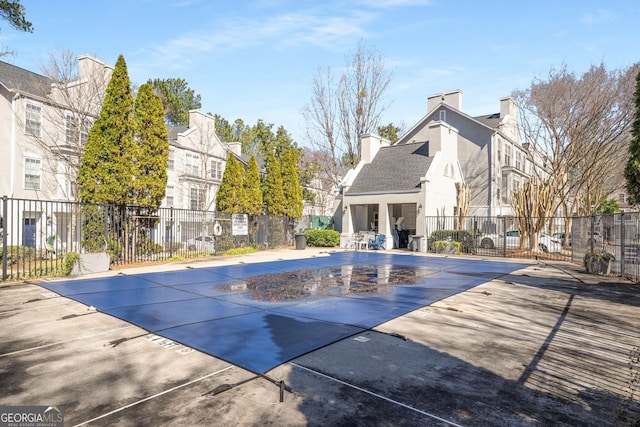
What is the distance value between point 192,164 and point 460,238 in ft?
76.7

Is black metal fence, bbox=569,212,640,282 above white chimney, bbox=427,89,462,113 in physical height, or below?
below

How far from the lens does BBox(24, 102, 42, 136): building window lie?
72.1 feet

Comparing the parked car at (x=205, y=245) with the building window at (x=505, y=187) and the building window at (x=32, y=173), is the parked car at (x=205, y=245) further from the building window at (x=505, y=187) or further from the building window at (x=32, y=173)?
the building window at (x=505, y=187)

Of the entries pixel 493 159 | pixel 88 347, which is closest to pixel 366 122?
pixel 493 159

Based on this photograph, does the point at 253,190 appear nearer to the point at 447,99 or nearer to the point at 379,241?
→ the point at 379,241

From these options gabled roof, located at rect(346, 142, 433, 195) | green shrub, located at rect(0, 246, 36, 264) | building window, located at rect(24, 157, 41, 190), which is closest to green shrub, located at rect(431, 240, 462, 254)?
gabled roof, located at rect(346, 142, 433, 195)

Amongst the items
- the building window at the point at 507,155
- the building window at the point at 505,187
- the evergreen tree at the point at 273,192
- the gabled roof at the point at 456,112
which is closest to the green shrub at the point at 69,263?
the evergreen tree at the point at 273,192

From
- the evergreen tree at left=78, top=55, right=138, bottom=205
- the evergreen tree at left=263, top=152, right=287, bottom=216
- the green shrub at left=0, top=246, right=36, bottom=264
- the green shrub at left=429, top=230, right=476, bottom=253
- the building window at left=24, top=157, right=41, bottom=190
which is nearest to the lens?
the green shrub at left=0, top=246, right=36, bottom=264

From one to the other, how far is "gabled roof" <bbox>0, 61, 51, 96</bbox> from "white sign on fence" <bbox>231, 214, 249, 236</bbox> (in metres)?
14.3

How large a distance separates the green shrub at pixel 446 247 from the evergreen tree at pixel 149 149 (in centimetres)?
1578

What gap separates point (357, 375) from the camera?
4242mm

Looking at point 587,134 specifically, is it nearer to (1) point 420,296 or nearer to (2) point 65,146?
(1) point 420,296

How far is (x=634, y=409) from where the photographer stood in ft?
11.5
